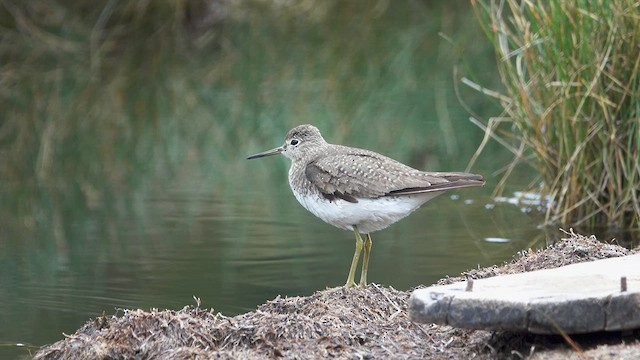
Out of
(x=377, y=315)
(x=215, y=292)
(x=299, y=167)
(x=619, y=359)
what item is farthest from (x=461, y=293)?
(x=215, y=292)

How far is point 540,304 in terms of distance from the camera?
396cm

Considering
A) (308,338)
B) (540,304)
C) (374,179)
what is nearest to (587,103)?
(374,179)

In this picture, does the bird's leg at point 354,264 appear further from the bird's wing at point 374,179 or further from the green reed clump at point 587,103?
the green reed clump at point 587,103

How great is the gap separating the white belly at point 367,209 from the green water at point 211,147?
73 cm

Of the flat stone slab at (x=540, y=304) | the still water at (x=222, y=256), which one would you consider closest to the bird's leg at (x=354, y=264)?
the still water at (x=222, y=256)

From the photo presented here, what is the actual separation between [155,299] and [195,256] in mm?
1132

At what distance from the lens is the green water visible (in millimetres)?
6801

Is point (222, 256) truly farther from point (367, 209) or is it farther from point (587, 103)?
point (587, 103)

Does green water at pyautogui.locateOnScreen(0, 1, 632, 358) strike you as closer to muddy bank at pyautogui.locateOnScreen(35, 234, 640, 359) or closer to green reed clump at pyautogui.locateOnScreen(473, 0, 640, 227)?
green reed clump at pyautogui.locateOnScreen(473, 0, 640, 227)

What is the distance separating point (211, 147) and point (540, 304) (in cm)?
711

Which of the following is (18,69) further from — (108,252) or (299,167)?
(299,167)

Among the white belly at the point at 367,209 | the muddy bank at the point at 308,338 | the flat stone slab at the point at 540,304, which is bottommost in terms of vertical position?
the muddy bank at the point at 308,338

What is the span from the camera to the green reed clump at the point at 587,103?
7.48 m

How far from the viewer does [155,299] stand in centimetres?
624
